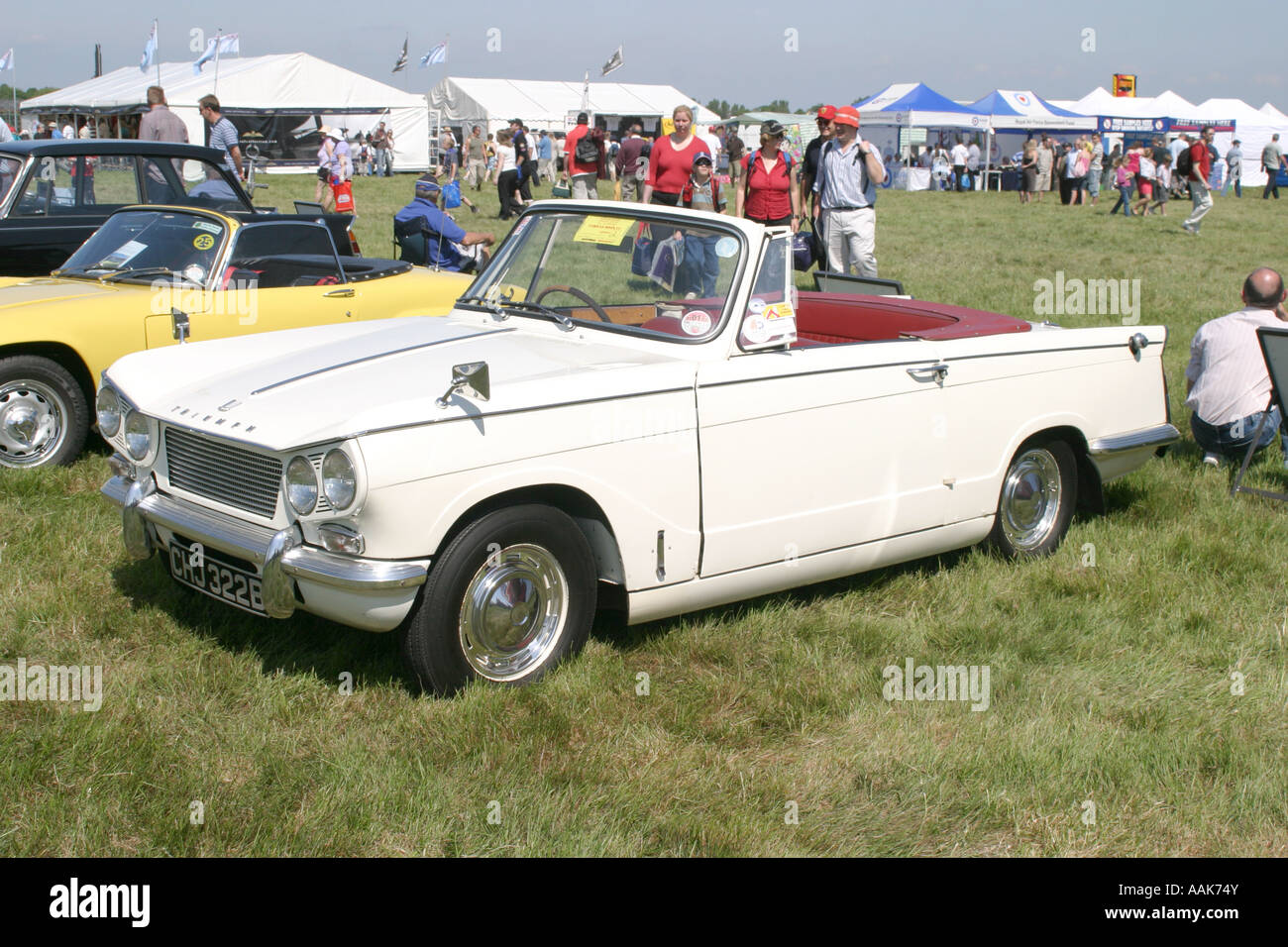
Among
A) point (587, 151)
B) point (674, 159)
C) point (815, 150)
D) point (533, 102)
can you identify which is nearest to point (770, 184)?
point (815, 150)

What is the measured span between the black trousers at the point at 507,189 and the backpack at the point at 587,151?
3215mm

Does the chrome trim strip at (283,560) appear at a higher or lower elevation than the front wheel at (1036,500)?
higher

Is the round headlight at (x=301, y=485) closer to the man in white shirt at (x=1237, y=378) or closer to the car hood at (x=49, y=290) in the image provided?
the car hood at (x=49, y=290)

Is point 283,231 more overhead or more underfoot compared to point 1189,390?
more overhead

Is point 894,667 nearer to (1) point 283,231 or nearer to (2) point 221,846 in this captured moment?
(2) point 221,846

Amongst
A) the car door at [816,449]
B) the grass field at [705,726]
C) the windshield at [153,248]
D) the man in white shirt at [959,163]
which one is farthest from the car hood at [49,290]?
the man in white shirt at [959,163]

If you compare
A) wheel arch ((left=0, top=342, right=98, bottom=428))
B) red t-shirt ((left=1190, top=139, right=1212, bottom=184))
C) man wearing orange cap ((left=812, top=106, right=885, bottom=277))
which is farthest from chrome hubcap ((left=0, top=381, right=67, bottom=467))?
red t-shirt ((left=1190, top=139, right=1212, bottom=184))

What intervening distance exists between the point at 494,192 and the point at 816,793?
25.4 m

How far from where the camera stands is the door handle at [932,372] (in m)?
4.70

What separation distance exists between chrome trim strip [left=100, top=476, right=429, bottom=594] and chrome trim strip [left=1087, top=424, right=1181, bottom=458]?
3.24 metres

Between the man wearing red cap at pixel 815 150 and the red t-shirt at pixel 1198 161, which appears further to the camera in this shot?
the red t-shirt at pixel 1198 161
